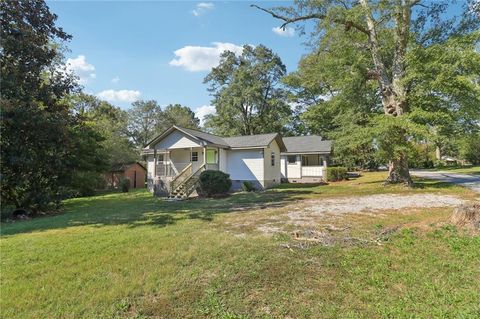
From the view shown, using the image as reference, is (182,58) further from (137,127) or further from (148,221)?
(137,127)

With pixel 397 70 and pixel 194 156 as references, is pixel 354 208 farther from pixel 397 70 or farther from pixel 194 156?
pixel 194 156

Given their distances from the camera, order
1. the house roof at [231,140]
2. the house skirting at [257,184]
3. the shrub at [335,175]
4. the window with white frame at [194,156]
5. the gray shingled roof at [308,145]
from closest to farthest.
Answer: the house roof at [231,140]
the house skirting at [257,184]
the window with white frame at [194,156]
the shrub at [335,175]
the gray shingled roof at [308,145]

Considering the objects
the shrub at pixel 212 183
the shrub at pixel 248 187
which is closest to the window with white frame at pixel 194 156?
the shrub at pixel 248 187

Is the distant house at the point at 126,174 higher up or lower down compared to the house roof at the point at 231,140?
lower down

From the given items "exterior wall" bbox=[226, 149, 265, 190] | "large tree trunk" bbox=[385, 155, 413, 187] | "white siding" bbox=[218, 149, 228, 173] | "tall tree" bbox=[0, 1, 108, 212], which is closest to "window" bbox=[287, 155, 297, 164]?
"exterior wall" bbox=[226, 149, 265, 190]

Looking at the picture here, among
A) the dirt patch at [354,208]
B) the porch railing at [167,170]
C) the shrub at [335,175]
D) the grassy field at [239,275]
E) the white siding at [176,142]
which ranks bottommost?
the grassy field at [239,275]

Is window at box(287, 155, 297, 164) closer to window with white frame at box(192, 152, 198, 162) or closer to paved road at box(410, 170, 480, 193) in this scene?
window with white frame at box(192, 152, 198, 162)

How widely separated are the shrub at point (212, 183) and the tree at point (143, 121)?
A: 115 feet

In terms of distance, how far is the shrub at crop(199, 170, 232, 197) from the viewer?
1669 centimetres

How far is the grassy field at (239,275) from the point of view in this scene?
151 inches

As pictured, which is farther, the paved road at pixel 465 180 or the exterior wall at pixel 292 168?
the exterior wall at pixel 292 168

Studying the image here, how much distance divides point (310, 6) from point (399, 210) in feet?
44.2

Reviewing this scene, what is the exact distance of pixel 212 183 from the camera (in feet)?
54.7

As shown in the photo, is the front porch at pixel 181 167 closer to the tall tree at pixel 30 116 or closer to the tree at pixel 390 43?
the tall tree at pixel 30 116
